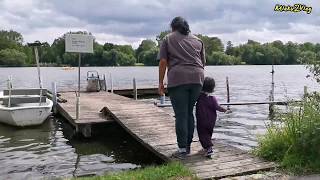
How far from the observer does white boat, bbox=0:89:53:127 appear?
13883mm

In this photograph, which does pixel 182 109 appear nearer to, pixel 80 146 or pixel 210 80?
pixel 210 80

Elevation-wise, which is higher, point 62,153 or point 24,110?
point 24,110

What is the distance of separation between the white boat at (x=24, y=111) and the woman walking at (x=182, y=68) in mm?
8322

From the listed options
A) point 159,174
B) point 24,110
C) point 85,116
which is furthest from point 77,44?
point 159,174

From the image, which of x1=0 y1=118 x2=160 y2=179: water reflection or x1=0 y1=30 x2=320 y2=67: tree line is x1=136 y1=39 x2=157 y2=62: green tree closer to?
x1=0 y1=30 x2=320 y2=67: tree line

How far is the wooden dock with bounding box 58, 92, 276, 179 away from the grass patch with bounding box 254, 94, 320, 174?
26 cm

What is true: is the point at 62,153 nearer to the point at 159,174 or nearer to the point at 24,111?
the point at 24,111

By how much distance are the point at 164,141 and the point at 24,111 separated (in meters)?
6.85

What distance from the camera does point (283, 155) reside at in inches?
264

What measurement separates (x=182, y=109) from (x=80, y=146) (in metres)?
5.78

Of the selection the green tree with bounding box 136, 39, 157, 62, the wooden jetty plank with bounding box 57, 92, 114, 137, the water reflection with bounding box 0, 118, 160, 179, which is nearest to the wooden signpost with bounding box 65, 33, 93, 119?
the wooden jetty plank with bounding box 57, 92, 114, 137

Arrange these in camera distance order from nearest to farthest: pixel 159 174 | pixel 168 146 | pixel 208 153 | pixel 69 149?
1. pixel 159 174
2. pixel 208 153
3. pixel 168 146
4. pixel 69 149

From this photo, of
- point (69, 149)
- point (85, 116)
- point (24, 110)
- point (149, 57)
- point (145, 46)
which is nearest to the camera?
point (69, 149)

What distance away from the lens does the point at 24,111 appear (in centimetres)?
1390
